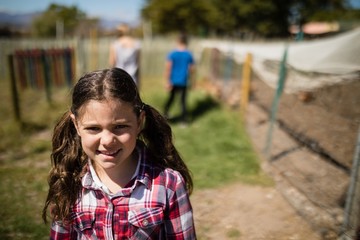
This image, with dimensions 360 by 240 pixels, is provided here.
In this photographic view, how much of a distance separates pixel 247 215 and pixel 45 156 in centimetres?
317

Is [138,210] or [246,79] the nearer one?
[138,210]

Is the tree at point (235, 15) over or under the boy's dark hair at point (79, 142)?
over

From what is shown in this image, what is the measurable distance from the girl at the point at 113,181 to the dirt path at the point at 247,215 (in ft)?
5.45

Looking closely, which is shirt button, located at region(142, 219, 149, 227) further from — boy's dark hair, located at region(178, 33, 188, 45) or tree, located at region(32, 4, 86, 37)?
tree, located at region(32, 4, 86, 37)

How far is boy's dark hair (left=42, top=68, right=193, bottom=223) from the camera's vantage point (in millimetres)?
1398

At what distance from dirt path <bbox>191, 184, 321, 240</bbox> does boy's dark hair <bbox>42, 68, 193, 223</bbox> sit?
146cm

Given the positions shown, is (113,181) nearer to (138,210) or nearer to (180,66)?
(138,210)

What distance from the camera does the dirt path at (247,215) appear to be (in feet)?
9.75

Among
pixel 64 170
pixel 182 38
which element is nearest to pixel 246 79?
pixel 182 38

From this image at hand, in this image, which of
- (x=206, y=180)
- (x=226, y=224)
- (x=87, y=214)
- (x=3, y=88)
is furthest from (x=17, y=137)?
(x=3, y=88)

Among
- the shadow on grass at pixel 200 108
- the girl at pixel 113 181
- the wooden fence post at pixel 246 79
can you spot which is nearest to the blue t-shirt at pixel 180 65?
the shadow on grass at pixel 200 108

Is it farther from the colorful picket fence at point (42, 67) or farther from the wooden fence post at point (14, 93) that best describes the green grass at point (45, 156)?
the colorful picket fence at point (42, 67)

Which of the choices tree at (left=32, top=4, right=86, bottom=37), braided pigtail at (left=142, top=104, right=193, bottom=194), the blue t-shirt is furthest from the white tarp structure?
tree at (left=32, top=4, right=86, bottom=37)

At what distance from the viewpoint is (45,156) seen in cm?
475
